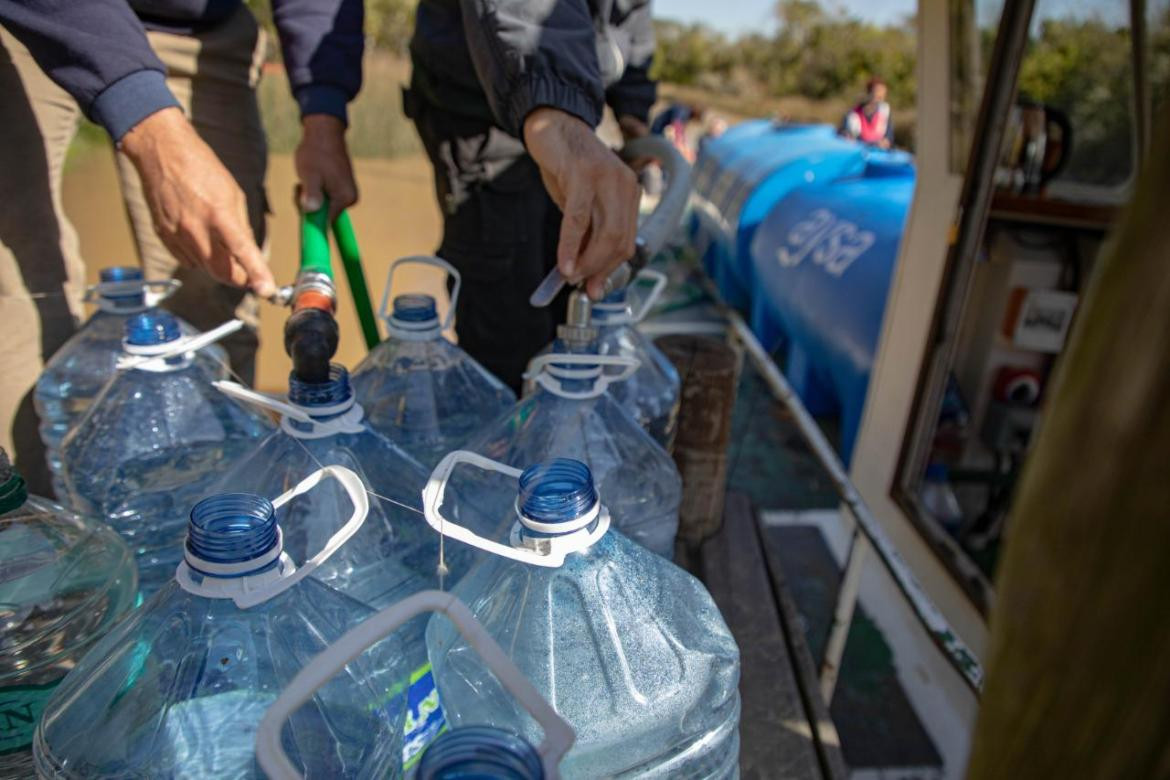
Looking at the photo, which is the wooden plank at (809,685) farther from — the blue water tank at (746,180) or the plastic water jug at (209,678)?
the blue water tank at (746,180)

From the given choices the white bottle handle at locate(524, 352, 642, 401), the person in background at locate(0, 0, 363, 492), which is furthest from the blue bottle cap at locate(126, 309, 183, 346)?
the white bottle handle at locate(524, 352, 642, 401)

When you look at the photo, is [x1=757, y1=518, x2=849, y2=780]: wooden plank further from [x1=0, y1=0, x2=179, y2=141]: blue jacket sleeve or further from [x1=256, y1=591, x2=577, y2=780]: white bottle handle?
[x1=0, y1=0, x2=179, y2=141]: blue jacket sleeve

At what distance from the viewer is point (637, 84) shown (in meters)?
2.23

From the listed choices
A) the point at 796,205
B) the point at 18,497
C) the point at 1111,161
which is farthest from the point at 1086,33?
the point at 18,497

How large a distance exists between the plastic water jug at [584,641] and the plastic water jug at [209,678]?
0.46 feet

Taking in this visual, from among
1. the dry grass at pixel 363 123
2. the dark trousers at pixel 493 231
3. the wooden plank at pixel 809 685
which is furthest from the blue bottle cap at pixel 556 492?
the dry grass at pixel 363 123

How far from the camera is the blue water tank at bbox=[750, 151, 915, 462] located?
3490mm

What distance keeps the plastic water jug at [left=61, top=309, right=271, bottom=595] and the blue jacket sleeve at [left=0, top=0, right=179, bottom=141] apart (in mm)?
372

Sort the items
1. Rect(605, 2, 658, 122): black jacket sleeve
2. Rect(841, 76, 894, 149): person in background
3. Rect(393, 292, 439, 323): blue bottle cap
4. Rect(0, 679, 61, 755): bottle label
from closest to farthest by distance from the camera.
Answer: Rect(0, 679, 61, 755): bottle label → Rect(393, 292, 439, 323): blue bottle cap → Rect(605, 2, 658, 122): black jacket sleeve → Rect(841, 76, 894, 149): person in background

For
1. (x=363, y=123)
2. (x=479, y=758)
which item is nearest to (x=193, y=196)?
(x=479, y=758)

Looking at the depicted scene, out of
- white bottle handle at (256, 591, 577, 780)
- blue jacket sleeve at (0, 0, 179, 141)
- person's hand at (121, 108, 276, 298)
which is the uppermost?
blue jacket sleeve at (0, 0, 179, 141)

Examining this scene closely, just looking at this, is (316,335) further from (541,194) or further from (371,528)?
(541,194)

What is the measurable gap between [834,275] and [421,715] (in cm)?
338

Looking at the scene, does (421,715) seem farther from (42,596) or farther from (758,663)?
(758,663)
